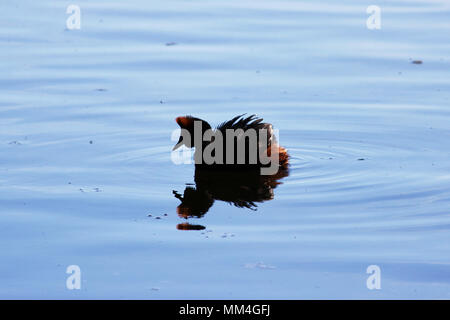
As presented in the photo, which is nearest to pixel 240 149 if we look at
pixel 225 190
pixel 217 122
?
pixel 225 190

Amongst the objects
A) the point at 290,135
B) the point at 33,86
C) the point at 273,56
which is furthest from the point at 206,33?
the point at 290,135

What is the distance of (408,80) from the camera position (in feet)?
41.2

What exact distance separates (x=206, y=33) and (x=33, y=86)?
3472 millimetres

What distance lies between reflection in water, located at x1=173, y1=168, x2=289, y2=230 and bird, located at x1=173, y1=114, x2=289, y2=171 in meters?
0.08

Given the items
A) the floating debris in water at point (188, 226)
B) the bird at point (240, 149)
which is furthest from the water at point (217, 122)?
the bird at point (240, 149)

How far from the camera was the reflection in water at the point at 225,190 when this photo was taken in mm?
8188

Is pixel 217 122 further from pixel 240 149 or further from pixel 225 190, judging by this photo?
pixel 225 190

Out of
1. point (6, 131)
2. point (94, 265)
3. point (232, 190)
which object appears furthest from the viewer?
point (6, 131)

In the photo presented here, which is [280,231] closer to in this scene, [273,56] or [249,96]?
[249,96]

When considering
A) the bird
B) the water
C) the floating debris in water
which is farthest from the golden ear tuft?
the floating debris in water

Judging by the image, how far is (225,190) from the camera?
878 cm

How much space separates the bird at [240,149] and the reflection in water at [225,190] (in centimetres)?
8
